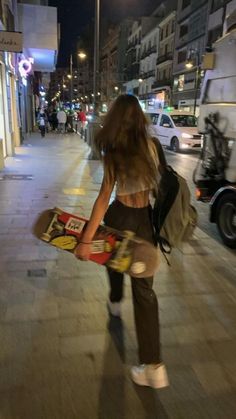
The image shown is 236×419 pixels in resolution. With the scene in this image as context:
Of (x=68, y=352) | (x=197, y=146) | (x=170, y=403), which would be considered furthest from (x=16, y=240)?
(x=197, y=146)

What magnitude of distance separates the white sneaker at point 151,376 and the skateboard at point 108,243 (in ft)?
2.21

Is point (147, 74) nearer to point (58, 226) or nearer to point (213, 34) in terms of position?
point (213, 34)

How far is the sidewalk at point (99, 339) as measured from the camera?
8.44 ft

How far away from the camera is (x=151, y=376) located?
106 inches

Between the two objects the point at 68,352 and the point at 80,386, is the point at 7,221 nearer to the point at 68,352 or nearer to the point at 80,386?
the point at 68,352

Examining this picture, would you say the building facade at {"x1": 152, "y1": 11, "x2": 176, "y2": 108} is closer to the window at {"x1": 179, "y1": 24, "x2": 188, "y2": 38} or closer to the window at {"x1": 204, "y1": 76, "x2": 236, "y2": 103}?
the window at {"x1": 179, "y1": 24, "x2": 188, "y2": 38}

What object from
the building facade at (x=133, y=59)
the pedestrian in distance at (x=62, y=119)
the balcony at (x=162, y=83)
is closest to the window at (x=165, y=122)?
the pedestrian in distance at (x=62, y=119)

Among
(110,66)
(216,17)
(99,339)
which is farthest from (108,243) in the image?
(110,66)

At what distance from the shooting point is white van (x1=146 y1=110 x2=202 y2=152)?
1872 cm

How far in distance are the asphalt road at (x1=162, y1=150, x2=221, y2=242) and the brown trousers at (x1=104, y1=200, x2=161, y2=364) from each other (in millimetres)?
3566

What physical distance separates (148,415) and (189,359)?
680 mm

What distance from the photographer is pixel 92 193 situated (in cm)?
891

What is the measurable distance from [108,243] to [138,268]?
25cm

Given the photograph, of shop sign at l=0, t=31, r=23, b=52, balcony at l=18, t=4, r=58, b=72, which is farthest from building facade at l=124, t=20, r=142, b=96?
shop sign at l=0, t=31, r=23, b=52
